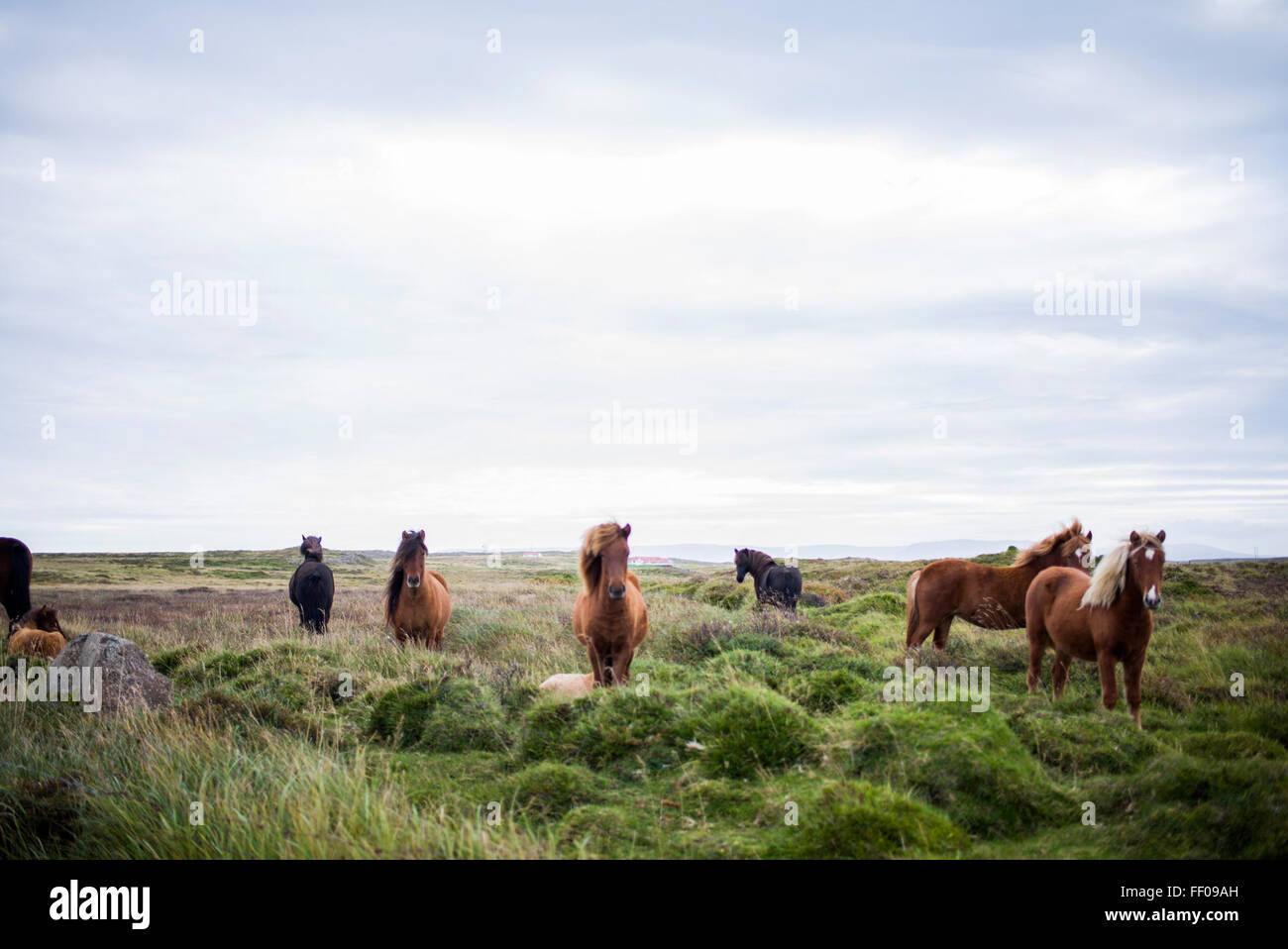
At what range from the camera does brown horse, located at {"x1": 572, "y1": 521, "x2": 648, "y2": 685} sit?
30.1ft

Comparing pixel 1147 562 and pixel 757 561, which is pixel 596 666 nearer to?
pixel 1147 562

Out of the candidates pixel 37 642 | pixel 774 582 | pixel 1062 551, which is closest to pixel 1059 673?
pixel 1062 551

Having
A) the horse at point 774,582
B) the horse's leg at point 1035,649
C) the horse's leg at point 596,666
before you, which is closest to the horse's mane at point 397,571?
the horse's leg at point 596,666

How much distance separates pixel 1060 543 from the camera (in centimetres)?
1145

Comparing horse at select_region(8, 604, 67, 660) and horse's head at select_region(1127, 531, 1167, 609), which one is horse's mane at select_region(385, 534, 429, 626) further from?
horse's head at select_region(1127, 531, 1167, 609)

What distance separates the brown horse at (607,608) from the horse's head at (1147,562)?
5626 mm

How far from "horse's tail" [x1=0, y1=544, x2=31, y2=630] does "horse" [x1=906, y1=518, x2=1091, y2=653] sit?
1921 centimetres

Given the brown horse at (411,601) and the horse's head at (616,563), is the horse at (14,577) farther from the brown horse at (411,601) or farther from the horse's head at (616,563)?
the horse's head at (616,563)

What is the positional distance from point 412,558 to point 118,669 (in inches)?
170

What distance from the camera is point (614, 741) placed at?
266 inches

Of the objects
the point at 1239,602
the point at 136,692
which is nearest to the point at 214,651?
the point at 136,692

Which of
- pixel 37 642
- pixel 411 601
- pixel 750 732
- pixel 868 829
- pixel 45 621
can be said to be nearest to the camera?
pixel 868 829
